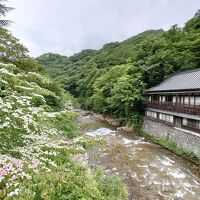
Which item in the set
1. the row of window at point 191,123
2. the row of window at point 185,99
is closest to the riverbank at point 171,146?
the row of window at point 191,123

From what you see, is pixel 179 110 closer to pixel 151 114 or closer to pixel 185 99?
pixel 185 99

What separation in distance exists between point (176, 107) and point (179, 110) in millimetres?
615

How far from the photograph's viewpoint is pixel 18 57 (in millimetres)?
11297

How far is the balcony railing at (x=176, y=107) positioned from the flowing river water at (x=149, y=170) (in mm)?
3644

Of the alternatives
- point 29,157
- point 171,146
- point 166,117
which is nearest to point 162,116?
point 166,117

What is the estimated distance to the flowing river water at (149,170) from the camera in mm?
9844

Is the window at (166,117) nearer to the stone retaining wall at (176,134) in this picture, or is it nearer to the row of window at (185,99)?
the stone retaining wall at (176,134)

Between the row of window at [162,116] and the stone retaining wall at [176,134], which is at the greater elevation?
the row of window at [162,116]

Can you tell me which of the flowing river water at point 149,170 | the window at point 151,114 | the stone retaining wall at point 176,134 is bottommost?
the flowing river water at point 149,170

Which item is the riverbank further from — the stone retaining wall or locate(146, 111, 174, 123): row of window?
locate(146, 111, 174, 123): row of window

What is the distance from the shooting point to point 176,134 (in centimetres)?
1759

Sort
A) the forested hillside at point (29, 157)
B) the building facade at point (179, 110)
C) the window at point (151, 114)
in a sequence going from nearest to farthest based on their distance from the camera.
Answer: the forested hillside at point (29, 157)
the building facade at point (179, 110)
the window at point (151, 114)

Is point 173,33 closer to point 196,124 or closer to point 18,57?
point 196,124

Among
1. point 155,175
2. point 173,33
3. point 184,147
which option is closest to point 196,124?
point 184,147
